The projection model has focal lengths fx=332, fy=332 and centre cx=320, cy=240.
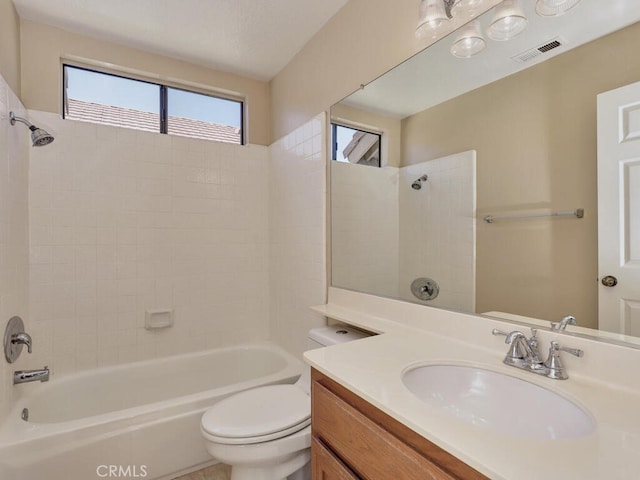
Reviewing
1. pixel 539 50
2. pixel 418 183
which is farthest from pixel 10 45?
pixel 539 50

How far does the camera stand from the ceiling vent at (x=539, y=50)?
1043 millimetres

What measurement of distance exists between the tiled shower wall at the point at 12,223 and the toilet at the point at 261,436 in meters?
1.04

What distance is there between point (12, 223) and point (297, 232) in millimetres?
1554

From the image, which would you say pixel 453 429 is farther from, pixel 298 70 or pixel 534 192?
pixel 298 70

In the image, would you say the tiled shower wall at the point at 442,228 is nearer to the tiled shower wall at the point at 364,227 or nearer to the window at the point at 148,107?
the tiled shower wall at the point at 364,227

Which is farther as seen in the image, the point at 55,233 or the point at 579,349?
the point at 55,233

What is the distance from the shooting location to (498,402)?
3.12 feet

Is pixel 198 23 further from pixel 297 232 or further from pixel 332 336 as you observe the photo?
pixel 332 336

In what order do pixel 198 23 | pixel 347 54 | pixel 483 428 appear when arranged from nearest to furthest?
1. pixel 483 428
2. pixel 347 54
3. pixel 198 23

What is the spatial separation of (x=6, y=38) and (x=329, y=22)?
67.3 inches

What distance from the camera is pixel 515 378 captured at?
36.8 inches

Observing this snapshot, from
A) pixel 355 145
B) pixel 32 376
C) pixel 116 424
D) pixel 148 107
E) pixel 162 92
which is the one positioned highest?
pixel 162 92

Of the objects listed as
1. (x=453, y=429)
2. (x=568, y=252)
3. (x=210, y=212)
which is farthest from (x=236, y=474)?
(x=210, y=212)

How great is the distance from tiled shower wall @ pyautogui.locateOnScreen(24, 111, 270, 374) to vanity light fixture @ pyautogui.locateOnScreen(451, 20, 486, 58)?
1779mm
